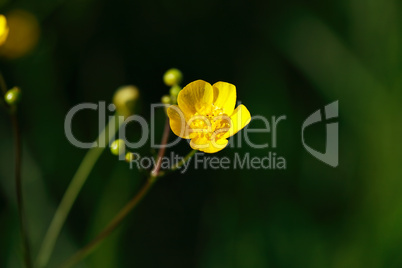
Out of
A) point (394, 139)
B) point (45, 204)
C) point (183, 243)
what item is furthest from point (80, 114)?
point (394, 139)

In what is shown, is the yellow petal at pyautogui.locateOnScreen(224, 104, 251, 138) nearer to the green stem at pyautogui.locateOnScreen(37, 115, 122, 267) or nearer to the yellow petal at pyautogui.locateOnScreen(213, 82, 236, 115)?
the yellow petal at pyautogui.locateOnScreen(213, 82, 236, 115)

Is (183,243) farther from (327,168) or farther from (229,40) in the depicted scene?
(229,40)

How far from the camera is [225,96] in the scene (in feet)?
5.82

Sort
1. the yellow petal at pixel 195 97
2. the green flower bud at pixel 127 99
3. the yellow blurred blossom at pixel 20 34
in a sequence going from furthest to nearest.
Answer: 1. the yellow blurred blossom at pixel 20 34
2. the green flower bud at pixel 127 99
3. the yellow petal at pixel 195 97

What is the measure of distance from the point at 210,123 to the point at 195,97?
0.11m

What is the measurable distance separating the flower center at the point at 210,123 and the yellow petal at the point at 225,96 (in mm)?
22

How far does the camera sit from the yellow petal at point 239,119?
1628 mm

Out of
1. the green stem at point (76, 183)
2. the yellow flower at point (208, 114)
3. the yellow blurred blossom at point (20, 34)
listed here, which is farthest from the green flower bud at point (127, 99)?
the yellow blurred blossom at point (20, 34)

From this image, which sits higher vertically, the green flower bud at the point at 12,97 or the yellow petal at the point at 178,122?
the green flower bud at the point at 12,97

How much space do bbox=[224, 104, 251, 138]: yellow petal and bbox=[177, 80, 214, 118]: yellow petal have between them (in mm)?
113

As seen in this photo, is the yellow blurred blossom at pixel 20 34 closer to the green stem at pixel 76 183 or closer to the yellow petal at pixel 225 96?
the green stem at pixel 76 183

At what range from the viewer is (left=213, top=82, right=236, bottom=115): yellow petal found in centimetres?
175

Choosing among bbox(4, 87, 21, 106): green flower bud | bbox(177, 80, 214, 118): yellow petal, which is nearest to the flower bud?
bbox(177, 80, 214, 118): yellow petal

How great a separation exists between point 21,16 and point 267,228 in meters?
1.71
